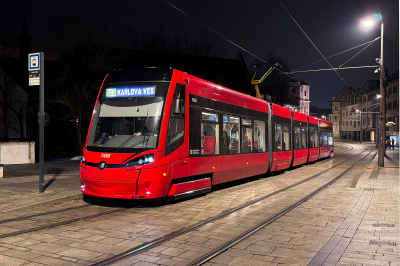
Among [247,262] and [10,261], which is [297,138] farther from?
[10,261]

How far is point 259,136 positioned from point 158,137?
6.58 m

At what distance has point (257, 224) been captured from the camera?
6973mm

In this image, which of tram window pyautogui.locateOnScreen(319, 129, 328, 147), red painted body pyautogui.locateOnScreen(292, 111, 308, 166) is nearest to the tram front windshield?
red painted body pyautogui.locateOnScreen(292, 111, 308, 166)

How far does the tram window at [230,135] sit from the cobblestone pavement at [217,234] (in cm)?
177

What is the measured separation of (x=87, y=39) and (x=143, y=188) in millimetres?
20860

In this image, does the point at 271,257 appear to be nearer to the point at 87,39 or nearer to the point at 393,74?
the point at 87,39

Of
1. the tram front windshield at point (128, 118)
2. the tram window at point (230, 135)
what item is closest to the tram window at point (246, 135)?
the tram window at point (230, 135)

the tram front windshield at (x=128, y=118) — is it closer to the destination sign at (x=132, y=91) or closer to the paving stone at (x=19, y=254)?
the destination sign at (x=132, y=91)

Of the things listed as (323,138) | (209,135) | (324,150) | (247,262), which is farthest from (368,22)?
(247,262)

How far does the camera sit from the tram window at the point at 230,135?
436 inches

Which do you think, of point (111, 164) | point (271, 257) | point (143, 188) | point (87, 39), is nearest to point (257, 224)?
point (271, 257)

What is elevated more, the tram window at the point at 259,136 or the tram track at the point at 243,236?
the tram window at the point at 259,136

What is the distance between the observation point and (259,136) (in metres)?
14.0

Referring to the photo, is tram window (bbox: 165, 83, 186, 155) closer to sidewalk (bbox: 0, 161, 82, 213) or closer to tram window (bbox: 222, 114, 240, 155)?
tram window (bbox: 222, 114, 240, 155)
